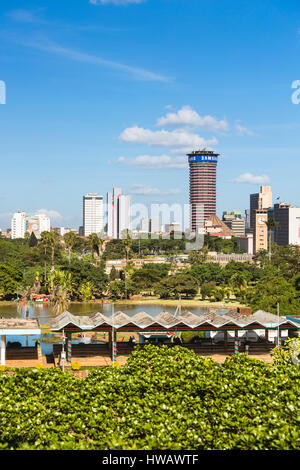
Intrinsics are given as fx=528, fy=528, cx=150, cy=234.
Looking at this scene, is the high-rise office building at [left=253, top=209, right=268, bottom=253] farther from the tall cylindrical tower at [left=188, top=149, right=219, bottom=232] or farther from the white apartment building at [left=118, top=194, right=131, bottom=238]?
the white apartment building at [left=118, top=194, right=131, bottom=238]

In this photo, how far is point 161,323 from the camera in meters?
25.2

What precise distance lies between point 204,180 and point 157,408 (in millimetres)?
147176

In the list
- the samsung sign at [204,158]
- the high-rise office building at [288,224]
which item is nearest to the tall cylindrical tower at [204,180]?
the samsung sign at [204,158]

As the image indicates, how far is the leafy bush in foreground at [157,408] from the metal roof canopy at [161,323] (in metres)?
8.38

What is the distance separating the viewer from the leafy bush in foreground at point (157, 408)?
11.5 metres

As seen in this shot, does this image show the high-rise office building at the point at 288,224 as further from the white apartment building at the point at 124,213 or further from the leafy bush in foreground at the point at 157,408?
the leafy bush in foreground at the point at 157,408

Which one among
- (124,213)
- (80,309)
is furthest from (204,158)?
(80,309)

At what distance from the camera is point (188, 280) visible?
5741 cm

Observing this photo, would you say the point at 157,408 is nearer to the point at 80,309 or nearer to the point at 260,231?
the point at 80,309

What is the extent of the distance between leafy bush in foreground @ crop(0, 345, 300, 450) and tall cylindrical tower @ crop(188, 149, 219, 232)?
142m

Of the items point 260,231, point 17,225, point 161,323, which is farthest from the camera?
point 17,225

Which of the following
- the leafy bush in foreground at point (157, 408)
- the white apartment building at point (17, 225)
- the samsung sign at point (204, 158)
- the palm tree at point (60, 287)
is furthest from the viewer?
the white apartment building at point (17, 225)

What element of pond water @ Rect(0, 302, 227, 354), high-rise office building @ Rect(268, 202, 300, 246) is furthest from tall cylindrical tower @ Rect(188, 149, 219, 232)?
pond water @ Rect(0, 302, 227, 354)
